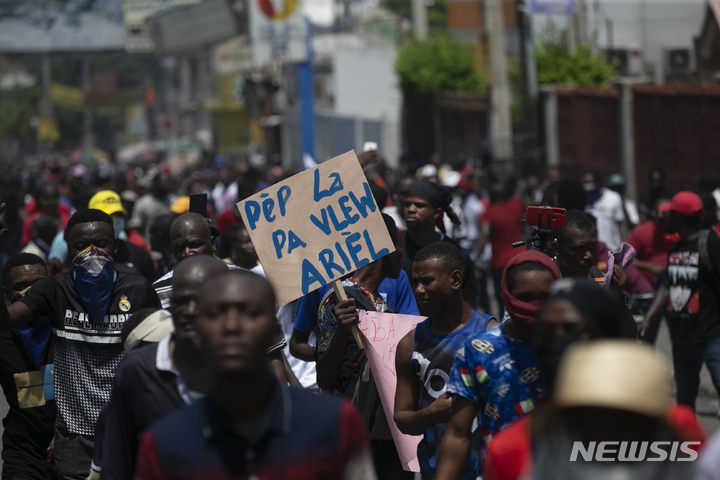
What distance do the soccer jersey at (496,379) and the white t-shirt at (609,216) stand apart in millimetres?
6461

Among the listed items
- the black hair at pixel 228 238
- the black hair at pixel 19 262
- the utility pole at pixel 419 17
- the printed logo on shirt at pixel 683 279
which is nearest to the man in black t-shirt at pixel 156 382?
the black hair at pixel 19 262

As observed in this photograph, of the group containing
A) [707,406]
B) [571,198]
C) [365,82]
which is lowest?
[707,406]

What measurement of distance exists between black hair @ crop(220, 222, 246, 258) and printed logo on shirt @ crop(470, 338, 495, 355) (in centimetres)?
371

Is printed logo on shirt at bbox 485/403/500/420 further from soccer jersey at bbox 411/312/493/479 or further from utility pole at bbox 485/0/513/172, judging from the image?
utility pole at bbox 485/0/513/172

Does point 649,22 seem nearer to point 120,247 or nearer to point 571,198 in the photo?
point 571,198

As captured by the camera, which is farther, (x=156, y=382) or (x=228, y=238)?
(x=228, y=238)

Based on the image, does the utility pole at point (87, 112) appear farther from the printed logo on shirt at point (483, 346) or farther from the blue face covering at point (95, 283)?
the printed logo on shirt at point (483, 346)

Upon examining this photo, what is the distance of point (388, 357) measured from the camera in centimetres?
436

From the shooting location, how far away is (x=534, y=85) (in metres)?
21.6

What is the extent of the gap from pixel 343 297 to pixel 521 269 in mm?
1390

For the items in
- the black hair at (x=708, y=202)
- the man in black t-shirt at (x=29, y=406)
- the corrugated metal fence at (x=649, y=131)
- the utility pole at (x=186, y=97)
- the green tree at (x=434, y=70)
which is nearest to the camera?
the man in black t-shirt at (x=29, y=406)

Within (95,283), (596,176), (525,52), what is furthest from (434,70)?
(95,283)

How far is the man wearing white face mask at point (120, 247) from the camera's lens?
6172 mm

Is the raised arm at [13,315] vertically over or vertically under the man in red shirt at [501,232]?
over
